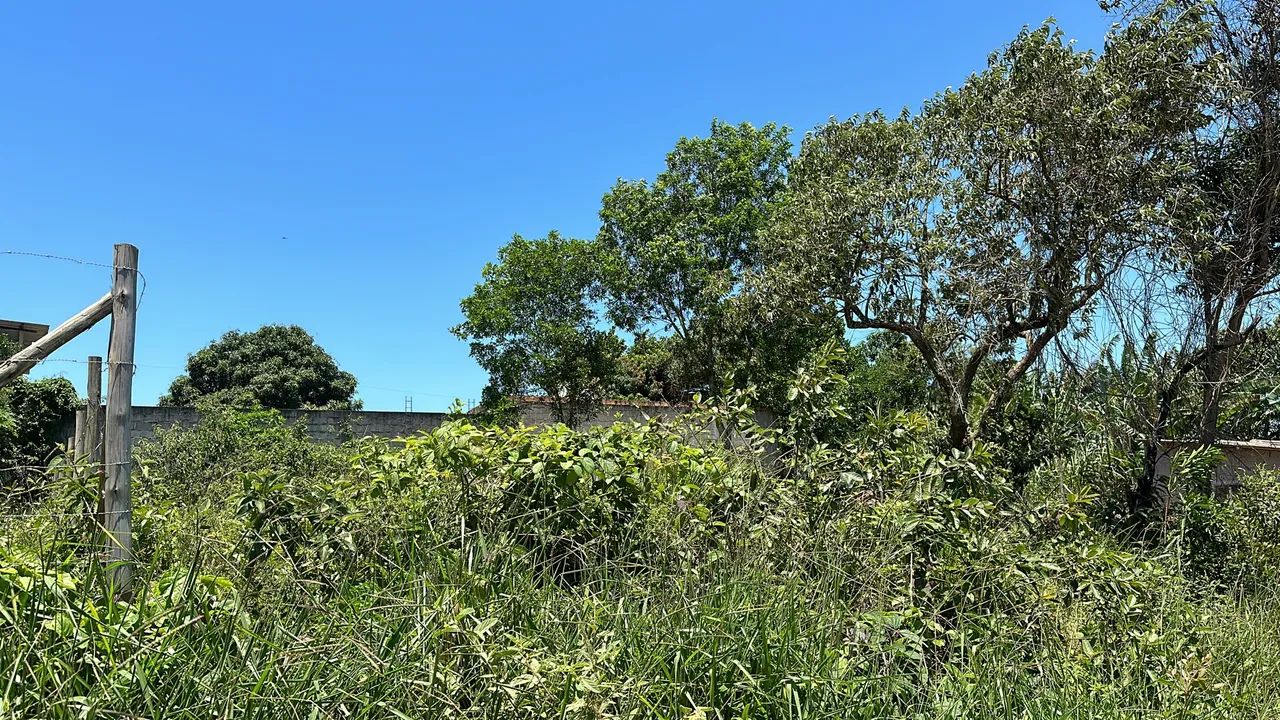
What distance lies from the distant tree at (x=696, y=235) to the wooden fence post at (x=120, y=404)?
12062mm

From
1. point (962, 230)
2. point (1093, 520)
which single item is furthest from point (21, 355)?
point (962, 230)

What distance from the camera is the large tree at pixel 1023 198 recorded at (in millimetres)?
5625

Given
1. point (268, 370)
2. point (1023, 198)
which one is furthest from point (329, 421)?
point (1023, 198)

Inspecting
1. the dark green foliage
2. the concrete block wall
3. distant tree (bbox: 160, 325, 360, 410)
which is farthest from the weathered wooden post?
distant tree (bbox: 160, 325, 360, 410)

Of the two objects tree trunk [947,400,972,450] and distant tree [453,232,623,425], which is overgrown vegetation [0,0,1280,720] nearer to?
tree trunk [947,400,972,450]

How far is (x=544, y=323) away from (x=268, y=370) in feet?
53.7

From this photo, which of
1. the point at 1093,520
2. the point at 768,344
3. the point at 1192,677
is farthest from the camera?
the point at 768,344

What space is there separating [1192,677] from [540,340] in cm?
1273

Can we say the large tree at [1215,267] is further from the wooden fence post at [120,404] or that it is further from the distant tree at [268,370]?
the distant tree at [268,370]

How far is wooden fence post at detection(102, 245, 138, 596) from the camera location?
282 centimetres

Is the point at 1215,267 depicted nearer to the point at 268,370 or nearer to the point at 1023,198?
the point at 1023,198

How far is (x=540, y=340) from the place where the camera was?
601 inches

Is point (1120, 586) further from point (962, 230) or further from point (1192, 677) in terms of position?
point (962, 230)

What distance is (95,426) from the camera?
9.78 ft
